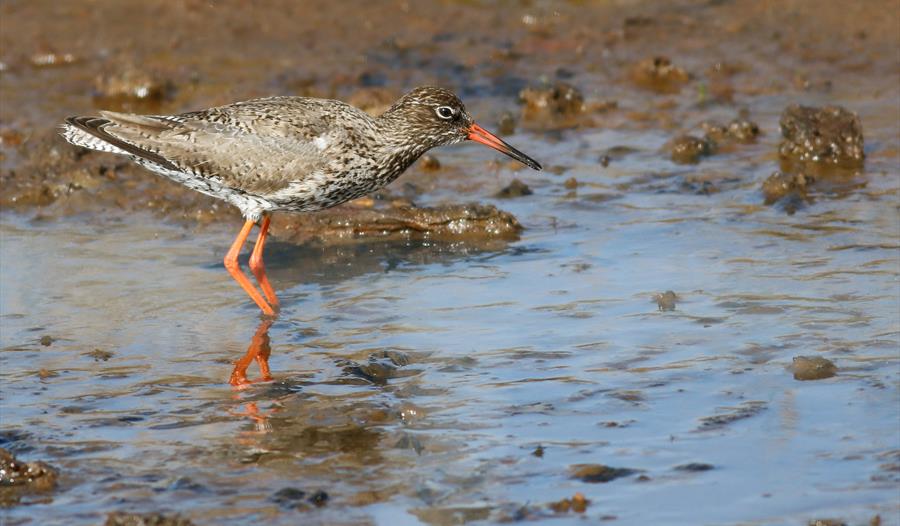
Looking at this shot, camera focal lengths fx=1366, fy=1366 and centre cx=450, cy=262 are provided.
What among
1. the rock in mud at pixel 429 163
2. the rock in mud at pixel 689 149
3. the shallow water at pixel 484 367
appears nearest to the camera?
the shallow water at pixel 484 367

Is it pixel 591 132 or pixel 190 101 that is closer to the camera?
pixel 591 132

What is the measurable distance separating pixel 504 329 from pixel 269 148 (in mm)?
2298

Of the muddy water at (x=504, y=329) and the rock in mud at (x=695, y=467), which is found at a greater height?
the muddy water at (x=504, y=329)

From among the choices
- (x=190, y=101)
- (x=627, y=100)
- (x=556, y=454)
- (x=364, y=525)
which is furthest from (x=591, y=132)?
(x=364, y=525)

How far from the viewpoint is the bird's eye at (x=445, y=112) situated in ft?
35.3

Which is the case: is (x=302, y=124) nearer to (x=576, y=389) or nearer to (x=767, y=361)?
(x=576, y=389)

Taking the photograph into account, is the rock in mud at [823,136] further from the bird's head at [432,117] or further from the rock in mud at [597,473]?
the rock in mud at [597,473]

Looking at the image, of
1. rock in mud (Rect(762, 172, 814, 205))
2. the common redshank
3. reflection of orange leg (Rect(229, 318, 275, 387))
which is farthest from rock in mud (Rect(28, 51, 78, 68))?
rock in mud (Rect(762, 172, 814, 205))

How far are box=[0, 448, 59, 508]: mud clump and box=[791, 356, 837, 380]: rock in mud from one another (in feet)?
14.4

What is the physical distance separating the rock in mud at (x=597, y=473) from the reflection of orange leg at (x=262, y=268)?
375 centimetres

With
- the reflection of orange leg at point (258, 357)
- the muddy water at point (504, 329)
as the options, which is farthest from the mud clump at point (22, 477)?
the reflection of orange leg at point (258, 357)

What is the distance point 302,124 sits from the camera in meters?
10.3

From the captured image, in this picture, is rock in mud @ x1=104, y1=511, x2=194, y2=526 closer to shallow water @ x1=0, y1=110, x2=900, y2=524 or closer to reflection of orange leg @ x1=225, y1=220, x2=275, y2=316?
shallow water @ x1=0, y1=110, x2=900, y2=524

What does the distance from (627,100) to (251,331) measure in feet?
22.4
